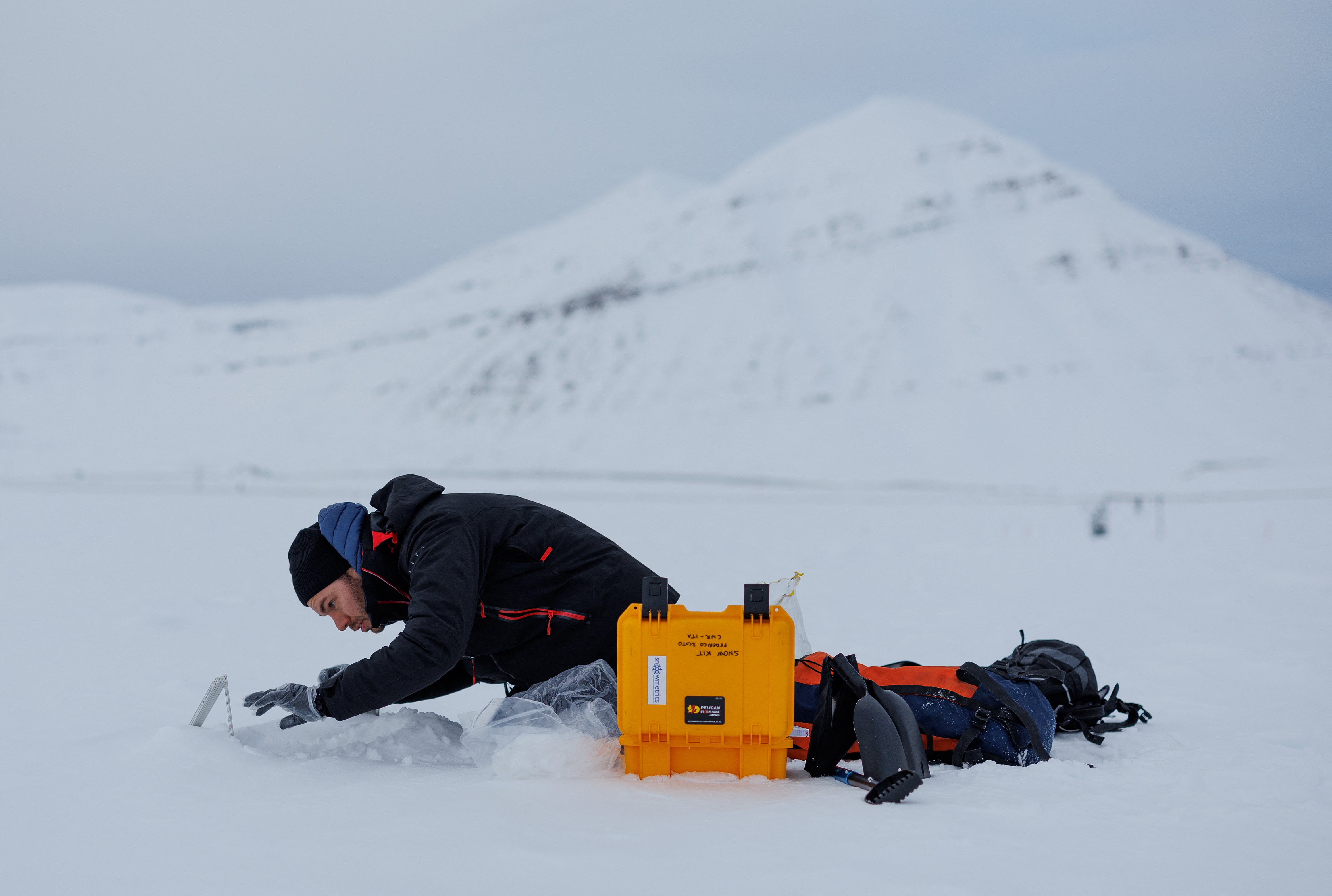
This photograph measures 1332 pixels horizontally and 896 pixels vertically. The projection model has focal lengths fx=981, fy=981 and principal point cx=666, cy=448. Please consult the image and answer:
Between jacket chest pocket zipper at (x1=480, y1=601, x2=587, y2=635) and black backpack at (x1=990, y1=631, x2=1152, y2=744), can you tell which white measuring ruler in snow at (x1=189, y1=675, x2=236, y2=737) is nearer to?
jacket chest pocket zipper at (x1=480, y1=601, x2=587, y2=635)

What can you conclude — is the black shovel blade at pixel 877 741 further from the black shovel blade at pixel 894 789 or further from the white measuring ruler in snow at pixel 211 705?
the white measuring ruler in snow at pixel 211 705

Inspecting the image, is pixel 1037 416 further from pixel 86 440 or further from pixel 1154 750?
pixel 86 440

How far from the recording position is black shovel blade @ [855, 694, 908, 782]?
2.35 meters

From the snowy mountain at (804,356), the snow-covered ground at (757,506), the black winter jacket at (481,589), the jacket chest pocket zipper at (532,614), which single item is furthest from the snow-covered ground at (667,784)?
the snowy mountain at (804,356)

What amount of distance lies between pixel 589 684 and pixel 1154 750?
1663mm

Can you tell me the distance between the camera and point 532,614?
264cm

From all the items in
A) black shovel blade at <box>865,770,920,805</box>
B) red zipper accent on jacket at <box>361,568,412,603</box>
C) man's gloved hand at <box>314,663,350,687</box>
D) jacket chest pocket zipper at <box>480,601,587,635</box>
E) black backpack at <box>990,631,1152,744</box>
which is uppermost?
red zipper accent on jacket at <box>361,568,412,603</box>

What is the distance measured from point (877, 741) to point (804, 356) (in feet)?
116

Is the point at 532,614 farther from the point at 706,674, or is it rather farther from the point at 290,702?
the point at 290,702

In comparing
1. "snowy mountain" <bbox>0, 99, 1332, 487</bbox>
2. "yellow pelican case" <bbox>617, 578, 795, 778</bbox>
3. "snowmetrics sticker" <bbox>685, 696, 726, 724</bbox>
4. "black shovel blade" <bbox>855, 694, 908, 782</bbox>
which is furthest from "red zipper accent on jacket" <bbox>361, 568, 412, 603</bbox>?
"snowy mountain" <bbox>0, 99, 1332, 487</bbox>

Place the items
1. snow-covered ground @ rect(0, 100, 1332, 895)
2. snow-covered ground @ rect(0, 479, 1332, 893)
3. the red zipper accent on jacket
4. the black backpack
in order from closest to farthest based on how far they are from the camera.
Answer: snow-covered ground @ rect(0, 479, 1332, 893), snow-covered ground @ rect(0, 100, 1332, 895), the red zipper accent on jacket, the black backpack

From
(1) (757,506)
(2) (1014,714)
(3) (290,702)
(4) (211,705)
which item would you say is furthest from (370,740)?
(1) (757,506)

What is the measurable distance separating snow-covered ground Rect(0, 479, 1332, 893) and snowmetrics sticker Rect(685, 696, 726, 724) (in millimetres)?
154

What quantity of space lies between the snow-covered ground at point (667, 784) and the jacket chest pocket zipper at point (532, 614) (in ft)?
1.34
